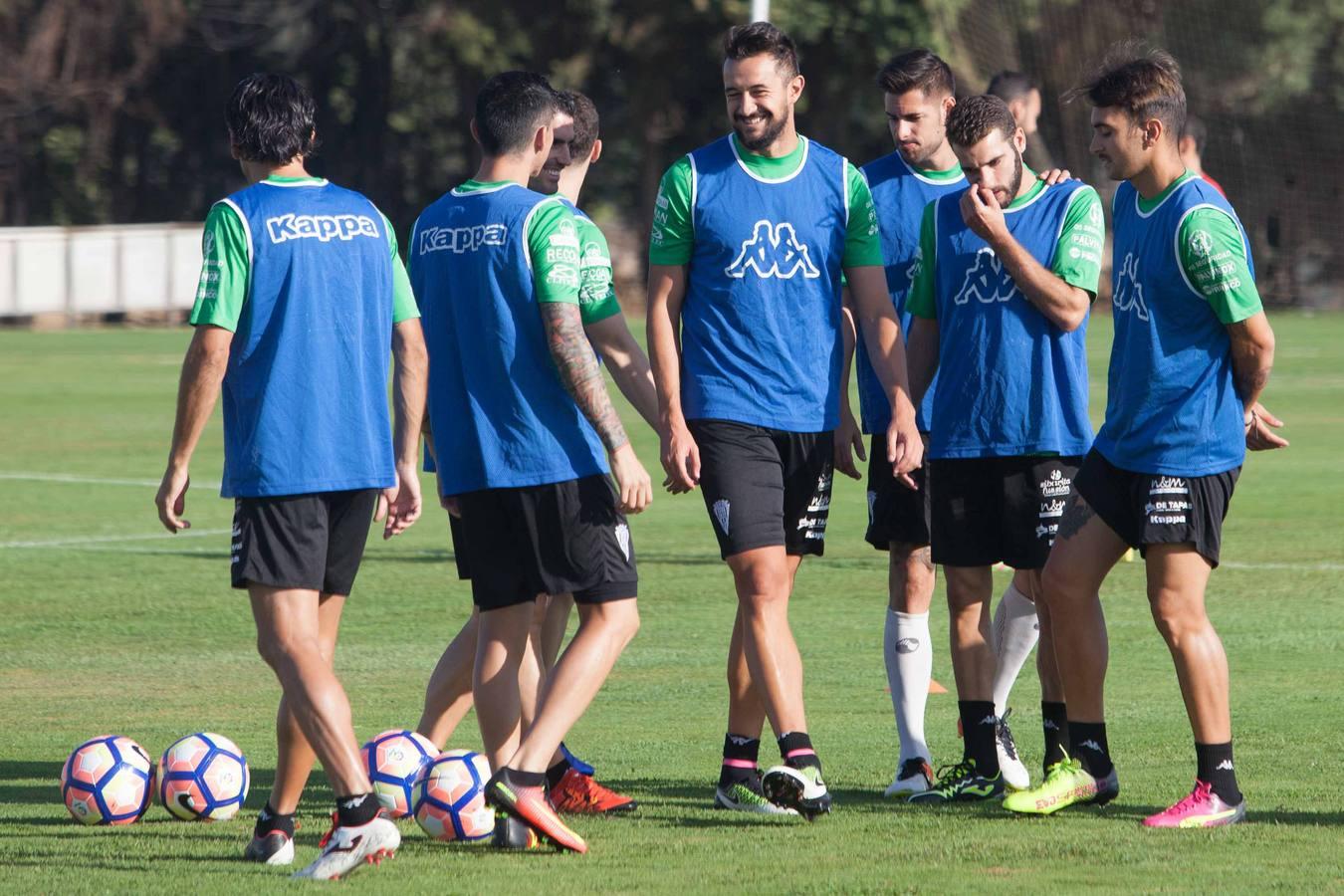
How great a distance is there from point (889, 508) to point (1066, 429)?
755mm

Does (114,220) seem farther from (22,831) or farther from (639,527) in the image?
(22,831)

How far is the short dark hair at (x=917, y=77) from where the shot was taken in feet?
23.3

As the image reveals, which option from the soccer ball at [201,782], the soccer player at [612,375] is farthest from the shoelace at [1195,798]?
the soccer ball at [201,782]

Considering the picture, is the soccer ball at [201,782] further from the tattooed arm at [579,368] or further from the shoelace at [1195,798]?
the shoelace at [1195,798]

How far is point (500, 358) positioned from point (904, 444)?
1300 millimetres

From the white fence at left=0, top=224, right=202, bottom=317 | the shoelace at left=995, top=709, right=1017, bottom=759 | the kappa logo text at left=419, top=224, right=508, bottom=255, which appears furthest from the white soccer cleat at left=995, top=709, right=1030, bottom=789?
the white fence at left=0, top=224, right=202, bottom=317

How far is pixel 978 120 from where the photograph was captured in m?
6.38

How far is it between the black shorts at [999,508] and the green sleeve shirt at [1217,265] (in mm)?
854

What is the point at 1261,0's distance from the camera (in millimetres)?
45219

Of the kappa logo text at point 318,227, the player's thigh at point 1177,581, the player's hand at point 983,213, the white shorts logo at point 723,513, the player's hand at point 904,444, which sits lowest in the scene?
the player's thigh at point 1177,581

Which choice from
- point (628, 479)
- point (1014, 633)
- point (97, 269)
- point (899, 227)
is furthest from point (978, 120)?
point (97, 269)

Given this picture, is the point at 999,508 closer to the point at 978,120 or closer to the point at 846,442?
the point at 846,442

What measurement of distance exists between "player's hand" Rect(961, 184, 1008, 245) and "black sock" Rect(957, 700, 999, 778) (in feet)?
4.83

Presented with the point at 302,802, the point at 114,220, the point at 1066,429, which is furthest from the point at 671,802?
the point at 114,220
